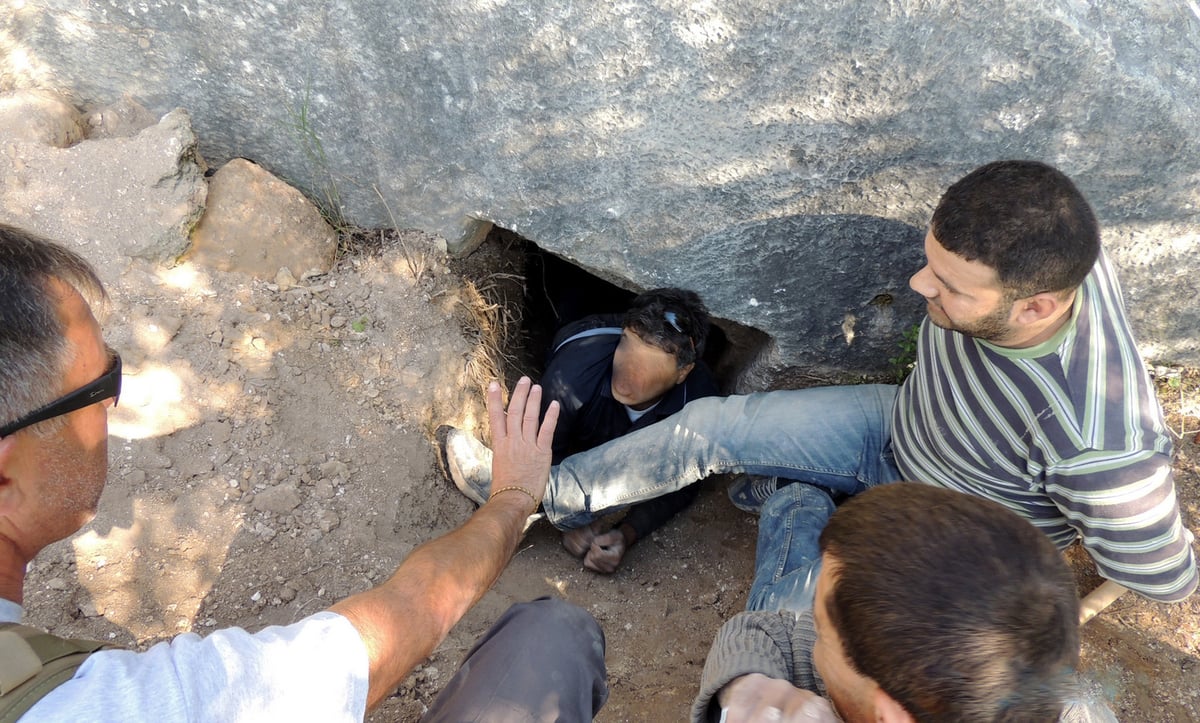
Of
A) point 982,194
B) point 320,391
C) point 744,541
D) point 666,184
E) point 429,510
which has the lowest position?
point 744,541

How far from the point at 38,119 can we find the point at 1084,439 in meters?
3.19

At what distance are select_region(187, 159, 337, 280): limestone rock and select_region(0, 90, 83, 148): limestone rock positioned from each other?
1.48 ft

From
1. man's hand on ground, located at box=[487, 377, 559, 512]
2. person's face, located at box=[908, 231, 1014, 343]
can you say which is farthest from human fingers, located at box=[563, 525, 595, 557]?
person's face, located at box=[908, 231, 1014, 343]

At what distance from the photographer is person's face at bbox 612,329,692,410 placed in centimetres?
291

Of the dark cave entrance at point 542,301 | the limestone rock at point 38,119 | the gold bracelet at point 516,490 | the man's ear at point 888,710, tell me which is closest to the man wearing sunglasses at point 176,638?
the gold bracelet at point 516,490

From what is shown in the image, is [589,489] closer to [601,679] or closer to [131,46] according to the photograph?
[601,679]

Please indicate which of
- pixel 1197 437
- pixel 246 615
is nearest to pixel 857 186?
pixel 1197 437

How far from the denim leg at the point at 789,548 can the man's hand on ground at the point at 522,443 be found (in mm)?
773

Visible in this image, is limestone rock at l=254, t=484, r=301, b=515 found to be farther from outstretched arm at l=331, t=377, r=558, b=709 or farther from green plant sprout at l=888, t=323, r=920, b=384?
green plant sprout at l=888, t=323, r=920, b=384

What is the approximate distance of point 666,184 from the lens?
252 centimetres

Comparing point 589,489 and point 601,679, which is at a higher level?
point 601,679

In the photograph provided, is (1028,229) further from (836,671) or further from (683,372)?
(683,372)

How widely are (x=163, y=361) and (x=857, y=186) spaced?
226cm

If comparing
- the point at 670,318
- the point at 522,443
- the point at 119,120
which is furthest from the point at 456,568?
the point at 119,120
